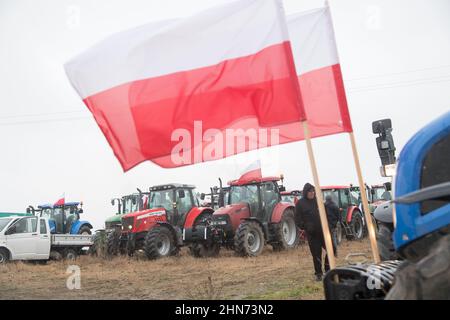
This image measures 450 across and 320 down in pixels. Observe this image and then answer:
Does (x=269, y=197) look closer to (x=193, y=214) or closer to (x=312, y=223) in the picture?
(x=193, y=214)

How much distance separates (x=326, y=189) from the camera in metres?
16.5

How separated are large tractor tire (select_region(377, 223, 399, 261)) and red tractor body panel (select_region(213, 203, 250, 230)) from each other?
26.1ft

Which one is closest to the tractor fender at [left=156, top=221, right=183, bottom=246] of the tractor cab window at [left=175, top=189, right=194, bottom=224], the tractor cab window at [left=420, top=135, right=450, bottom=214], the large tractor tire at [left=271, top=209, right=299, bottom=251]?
the tractor cab window at [left=175, top=189, right=194, bottom=224]

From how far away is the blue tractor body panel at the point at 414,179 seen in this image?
2730mm

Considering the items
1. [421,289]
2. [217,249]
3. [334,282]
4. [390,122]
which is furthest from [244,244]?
[421,289]

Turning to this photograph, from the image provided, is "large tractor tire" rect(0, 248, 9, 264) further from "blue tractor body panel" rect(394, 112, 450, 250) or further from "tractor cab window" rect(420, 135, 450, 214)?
"tractor cab window" rect(420, 135, 450, 214)

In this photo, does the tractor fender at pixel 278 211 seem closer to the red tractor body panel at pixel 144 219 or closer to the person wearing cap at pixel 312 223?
the red tractor body panel at pixel 144 219

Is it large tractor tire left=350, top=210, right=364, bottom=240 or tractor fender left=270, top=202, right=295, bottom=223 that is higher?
tractor fender left=270, top=202, right=295, bottom=223

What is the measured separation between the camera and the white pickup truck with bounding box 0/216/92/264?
13539 mm

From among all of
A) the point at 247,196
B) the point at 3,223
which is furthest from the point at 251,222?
the point at 3,223

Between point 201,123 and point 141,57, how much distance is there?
0.93 meters

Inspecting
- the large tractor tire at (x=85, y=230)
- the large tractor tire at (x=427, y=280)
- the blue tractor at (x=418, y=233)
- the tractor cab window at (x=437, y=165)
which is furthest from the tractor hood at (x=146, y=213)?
the large tractor tire at (x=427, y=280)

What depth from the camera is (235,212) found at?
13.0 metres

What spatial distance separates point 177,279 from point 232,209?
423 cm
